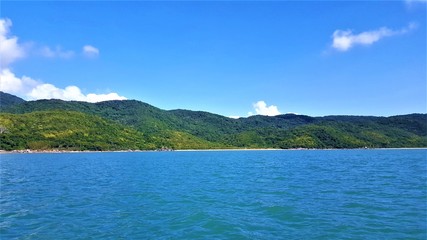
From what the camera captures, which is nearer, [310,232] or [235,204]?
[310,232]

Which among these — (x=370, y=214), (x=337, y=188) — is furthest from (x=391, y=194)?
(x=370, y=214)

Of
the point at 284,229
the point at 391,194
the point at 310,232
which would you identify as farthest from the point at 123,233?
the point at 391,194

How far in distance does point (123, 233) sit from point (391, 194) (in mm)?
28439

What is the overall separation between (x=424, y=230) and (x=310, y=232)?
7.13m

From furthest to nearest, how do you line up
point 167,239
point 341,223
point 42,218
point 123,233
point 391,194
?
point 391,194 < point 42,218 < point 341,223 < point 123,233 < point 167,239

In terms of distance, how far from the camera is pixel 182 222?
80.1 ft

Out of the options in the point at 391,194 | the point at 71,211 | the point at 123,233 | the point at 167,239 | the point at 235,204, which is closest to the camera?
the point at 167,239

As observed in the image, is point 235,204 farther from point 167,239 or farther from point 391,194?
point 391,194

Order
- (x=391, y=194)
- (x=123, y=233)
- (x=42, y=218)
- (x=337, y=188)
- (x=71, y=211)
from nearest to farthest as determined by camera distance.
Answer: (x=123, y=233) < (x=42, y=218) < (x=71, y=211) < (x=391, y=194) < (x=337, y=188)

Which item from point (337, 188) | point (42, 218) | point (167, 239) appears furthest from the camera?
point (337, 188)

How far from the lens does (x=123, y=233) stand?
21.3 m

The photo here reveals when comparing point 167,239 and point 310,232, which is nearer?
point 167,239

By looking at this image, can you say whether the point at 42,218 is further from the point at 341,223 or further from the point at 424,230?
the point at 424,230

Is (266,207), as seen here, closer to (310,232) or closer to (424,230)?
(310,232)
